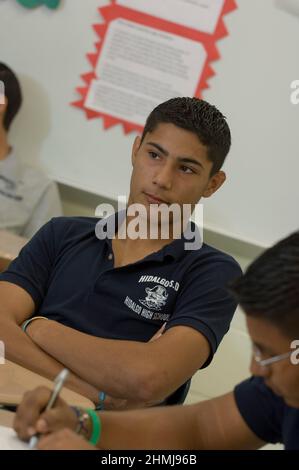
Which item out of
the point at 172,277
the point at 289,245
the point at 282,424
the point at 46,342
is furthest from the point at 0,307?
the point at 289,245

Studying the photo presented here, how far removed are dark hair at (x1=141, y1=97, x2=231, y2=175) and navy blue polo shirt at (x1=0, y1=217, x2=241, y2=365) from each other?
267mm

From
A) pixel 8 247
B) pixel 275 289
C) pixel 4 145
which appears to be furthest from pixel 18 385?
pixel 4 145

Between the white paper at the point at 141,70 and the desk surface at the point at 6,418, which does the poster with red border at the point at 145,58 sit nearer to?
the white paper at the point at 141,70

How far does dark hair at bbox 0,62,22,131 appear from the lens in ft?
8.84

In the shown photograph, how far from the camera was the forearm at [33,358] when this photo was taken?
1.58 meters

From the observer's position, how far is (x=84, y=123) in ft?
9.14

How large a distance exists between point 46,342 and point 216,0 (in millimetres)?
1647

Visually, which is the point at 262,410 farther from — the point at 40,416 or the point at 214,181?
the point at 214,181

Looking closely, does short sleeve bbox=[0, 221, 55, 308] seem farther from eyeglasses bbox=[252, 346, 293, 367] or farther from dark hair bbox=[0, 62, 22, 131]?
dark hair bbox=[0, 62, 22, 131]

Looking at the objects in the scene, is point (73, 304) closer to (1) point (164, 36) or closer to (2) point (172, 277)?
(2) point (172, 277)

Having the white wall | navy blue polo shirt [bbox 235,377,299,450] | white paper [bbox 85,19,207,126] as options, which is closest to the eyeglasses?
navy blue polo shirt [bbox 235,377,299,450]

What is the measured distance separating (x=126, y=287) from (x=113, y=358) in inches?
9.1

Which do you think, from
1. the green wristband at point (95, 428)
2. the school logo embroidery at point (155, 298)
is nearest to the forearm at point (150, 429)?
the green wristband at point (95, 428)

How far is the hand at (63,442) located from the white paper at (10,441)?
0.14ft
